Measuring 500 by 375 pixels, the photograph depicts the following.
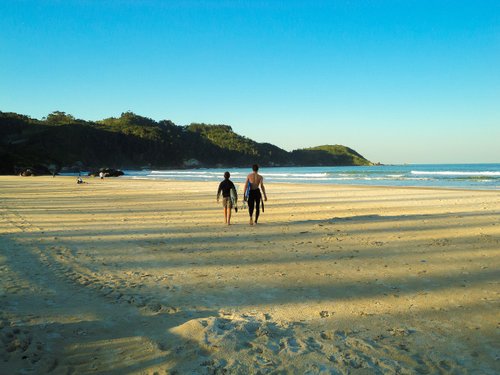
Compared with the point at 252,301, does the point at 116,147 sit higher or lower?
higher

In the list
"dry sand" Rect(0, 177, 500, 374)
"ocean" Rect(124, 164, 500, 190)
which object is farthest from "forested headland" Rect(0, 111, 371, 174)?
"dry sand" Rect(0, 177, 500, 374)

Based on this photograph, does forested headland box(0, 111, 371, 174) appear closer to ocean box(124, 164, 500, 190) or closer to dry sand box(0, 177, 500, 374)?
ocean box(124, 164, 500, 190)

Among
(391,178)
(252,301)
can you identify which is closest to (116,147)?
(391,178)

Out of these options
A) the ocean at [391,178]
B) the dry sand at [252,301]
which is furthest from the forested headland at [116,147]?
the dry sand at [252,301]

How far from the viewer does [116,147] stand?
147 metres

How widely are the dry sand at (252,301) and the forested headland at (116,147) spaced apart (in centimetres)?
8458

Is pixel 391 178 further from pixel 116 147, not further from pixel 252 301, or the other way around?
pixel 116 147

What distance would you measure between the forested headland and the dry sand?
8458 cm

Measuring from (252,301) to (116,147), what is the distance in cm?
15223

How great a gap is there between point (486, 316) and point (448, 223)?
7.39 metres

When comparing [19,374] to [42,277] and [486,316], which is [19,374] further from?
[486,316]

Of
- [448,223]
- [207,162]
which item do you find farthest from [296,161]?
[448,223]

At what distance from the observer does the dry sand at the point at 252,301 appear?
Answer: 341 centimetres

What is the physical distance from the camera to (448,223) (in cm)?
1105
